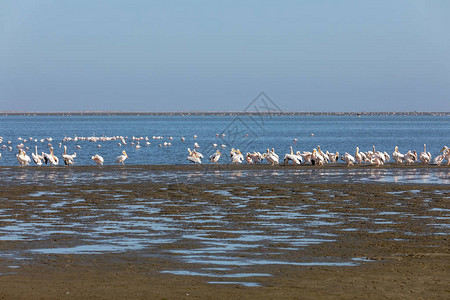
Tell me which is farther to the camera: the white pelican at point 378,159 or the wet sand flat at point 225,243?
the white pelican at point 378,159

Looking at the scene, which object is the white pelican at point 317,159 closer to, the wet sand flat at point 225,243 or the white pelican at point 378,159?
the white pelican at point 378,159

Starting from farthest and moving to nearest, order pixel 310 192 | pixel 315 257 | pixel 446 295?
pixel 310 192, pixel 315 257, pixel 446 295

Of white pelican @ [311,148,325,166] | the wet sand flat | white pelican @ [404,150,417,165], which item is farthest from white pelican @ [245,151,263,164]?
the wet sand flat

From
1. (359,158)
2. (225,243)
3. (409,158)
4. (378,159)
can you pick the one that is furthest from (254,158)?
(225,243)

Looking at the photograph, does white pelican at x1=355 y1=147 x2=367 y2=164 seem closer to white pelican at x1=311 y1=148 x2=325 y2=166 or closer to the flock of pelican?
the flock of pelican

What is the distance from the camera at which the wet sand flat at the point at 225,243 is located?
9.83 m

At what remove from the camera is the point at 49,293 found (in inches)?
375

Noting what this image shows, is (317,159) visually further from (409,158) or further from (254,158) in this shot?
(409,158)

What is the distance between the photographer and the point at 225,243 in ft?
43.0


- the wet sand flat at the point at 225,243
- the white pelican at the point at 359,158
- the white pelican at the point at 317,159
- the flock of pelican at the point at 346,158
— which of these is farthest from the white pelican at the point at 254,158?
the wet sand flat at the point at 225,243

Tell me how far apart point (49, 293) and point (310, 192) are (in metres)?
13.5

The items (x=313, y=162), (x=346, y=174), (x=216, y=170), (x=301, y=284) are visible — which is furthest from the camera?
(x=313, y=162)

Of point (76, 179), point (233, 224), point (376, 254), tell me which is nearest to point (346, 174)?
point (76, 179)

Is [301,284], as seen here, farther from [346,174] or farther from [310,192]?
[346,174]
